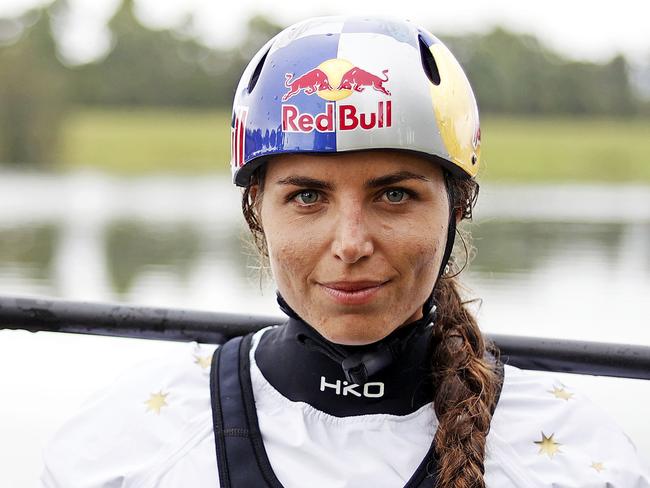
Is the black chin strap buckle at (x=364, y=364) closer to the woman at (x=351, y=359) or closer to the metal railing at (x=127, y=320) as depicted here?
the woman at (x=351, y=359)

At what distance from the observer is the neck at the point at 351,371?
7.20 feet

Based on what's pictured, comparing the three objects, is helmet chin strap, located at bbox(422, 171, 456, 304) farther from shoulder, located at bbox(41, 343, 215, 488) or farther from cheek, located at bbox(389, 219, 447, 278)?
shoulder, located at bbox(41, 343, 215, 488)

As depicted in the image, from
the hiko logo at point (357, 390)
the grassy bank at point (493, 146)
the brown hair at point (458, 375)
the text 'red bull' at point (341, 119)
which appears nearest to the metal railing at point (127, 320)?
the brown hair at point (458, 375)

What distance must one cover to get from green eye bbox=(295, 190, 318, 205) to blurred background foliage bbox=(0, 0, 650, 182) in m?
40.0

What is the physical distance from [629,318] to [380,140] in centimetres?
741

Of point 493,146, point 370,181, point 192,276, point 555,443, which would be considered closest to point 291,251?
point 370,181

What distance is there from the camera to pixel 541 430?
7.14ft

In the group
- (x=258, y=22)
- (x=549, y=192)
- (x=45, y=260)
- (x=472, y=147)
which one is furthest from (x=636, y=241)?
(x=258, y=22)

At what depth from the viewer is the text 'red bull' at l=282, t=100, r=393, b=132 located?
83.0 inches

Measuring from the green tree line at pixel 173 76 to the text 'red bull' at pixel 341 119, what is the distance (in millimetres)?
45824

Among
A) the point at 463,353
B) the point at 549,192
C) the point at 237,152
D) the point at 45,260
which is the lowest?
the point at 549,192

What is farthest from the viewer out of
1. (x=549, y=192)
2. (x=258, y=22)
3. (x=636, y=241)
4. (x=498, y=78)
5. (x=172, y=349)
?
(x=258, y=22)

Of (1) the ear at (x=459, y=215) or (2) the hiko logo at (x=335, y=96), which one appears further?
(1) the ear at (x=459, y=215)

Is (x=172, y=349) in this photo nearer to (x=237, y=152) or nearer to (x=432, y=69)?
(x=237, y=152)
